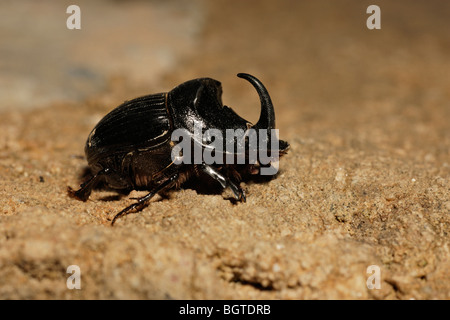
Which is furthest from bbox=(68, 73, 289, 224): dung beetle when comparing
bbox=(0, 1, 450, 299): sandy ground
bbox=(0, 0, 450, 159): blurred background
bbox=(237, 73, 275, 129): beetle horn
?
bbox=(0, 0, 450, 159): blurred background

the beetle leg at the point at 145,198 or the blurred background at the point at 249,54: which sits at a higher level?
the blurred background at the point at 249,54

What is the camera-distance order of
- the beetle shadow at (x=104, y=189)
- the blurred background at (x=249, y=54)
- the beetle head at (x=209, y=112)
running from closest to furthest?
the beetle head at (x=209, y=112)
the beetle shadow at (x=104, y=189)
the blurred background at (x=249, y=54)

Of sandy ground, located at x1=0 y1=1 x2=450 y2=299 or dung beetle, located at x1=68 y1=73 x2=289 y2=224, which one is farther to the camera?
dung beetle, located at x1=68 y1=73 x2=289 y2=224

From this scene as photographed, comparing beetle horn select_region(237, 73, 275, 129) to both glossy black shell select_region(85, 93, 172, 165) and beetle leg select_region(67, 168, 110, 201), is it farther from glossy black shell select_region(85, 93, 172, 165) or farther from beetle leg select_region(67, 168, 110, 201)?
beetle leg select_region(67, 168, 110, 201)

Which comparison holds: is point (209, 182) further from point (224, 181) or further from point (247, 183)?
point (224, 181)

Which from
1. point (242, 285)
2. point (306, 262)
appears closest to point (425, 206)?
point (306, 262)

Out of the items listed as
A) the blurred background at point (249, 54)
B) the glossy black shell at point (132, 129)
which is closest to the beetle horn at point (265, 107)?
the glossy black shell at point (132, 129)

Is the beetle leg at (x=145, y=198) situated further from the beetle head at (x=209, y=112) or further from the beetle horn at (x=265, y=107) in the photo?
the beetle horn at (x=265, y=107)
